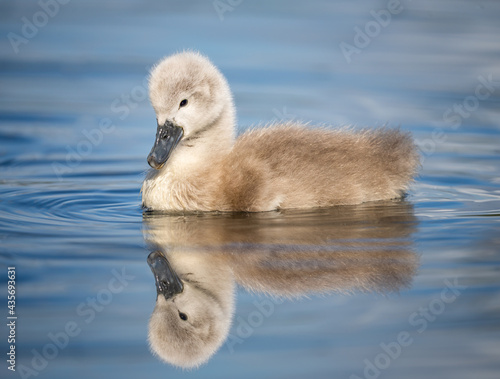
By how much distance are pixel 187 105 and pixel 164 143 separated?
13.2 inches

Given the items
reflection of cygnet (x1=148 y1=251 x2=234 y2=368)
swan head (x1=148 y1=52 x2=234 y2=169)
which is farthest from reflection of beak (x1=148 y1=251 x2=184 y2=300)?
swan head (x1=148 y1=52 x2=234 y2=169)

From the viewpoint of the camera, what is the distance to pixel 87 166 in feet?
27.4

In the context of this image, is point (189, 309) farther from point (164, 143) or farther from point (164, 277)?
point (164, 143)

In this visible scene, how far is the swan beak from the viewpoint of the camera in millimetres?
6836

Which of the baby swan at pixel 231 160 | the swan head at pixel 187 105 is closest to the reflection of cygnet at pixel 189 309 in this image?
the baby swan at pixel 231 160

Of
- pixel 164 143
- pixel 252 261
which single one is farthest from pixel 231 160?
pixel 252 261

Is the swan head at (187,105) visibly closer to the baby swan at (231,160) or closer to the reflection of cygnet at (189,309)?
the baby swan at (231,160)

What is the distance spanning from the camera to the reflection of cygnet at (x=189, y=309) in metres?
4.50

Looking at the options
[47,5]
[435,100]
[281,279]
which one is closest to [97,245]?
[281,279]

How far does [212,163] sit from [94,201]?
986 millimetres

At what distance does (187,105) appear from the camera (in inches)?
274

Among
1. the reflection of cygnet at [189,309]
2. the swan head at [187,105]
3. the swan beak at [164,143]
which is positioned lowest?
the reflection of cygnet at [189,309]

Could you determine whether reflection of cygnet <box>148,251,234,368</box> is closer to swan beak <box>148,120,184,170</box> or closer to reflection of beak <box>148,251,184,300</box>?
reflection of beak <box>148,251,184,300</box>

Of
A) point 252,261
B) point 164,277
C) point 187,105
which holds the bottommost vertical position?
point 164,277
